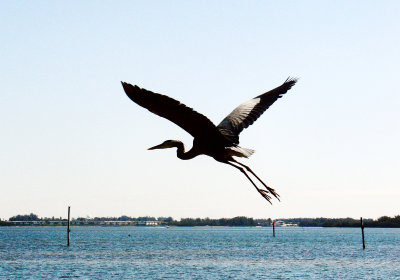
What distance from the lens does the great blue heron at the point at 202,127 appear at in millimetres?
6652

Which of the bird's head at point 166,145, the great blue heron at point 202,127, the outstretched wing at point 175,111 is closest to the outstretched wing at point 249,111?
the great blue heron at point 202,127

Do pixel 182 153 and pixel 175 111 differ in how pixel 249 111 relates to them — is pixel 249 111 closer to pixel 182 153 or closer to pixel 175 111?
pixel 182 153

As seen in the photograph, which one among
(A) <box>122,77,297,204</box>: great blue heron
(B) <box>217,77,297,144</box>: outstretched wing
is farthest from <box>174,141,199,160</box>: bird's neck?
(B) <box>217,77,297,144</box>: outstretched wing

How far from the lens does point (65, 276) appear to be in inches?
1922

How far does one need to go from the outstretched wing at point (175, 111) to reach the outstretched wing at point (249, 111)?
1.10m

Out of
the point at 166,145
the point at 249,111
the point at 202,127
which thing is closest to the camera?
the point at 166,145

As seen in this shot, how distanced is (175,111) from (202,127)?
0.69 metres

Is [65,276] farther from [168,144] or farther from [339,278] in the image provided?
[168,144]

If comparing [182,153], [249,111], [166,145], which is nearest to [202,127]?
[182,153]

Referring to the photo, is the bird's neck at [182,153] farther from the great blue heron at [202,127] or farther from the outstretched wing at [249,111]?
the outstretched wing at [249,111]

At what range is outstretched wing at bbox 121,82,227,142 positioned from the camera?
655 centimetres

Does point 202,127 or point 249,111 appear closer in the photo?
point 202,127

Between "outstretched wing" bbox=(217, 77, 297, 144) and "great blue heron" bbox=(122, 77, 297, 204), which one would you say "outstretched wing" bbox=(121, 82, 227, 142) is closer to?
"great blue heron" bbox=(122, 77, 297, 204)

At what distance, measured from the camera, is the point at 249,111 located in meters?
10.2
